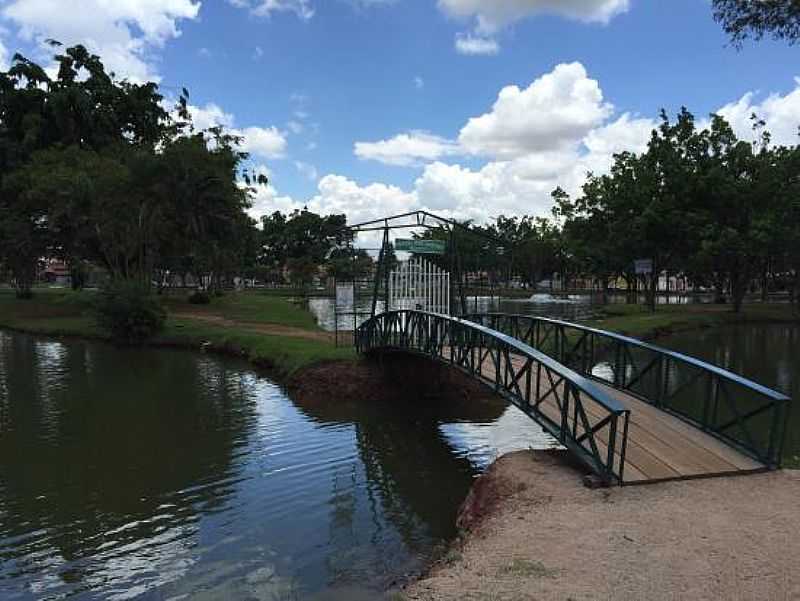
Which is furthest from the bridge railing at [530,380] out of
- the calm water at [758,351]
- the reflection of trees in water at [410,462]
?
the calm water at [758,351]

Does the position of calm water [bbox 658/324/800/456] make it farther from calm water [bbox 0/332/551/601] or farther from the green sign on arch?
the green sign on arch

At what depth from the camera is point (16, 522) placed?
9.30m

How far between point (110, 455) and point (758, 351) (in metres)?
25.4

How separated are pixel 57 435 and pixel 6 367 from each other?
11.5 metres

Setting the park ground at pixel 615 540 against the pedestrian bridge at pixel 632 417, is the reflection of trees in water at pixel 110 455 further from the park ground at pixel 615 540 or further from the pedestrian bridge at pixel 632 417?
the pedestrian bridge at pixel 632 417

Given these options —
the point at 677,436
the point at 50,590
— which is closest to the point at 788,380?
the point at 677,436

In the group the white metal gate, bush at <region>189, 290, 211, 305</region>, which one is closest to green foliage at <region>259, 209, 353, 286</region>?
bush at <region>189, 290, 211, 305</region>

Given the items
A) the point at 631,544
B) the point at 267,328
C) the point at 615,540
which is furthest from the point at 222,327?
the point at 631,544

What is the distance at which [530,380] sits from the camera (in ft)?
34.4

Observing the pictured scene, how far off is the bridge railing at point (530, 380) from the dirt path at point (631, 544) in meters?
0.63

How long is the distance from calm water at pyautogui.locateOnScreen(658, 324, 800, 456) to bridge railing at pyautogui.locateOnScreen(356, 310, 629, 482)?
4.39m

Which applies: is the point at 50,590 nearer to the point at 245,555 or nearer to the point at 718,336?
the point at 245,555

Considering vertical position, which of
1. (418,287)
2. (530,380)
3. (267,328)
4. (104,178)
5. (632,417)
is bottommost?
(632,417)

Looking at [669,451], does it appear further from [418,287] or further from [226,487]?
[418,287]
